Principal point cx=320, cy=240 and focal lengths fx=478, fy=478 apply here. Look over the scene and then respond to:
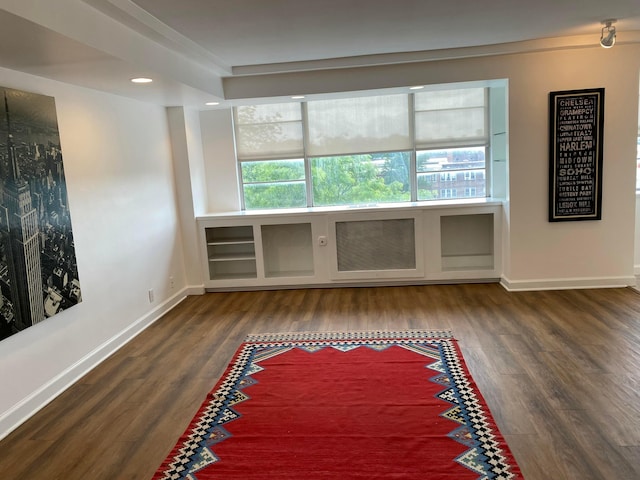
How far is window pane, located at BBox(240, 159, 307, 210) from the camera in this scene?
5918mm

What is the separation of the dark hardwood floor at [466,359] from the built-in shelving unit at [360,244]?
0.83ft

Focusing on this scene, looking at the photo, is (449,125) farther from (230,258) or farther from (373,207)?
(230,258)

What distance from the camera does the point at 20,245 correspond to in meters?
2.91

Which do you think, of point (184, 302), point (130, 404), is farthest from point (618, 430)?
point (184, 302)

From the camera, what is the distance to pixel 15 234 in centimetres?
287

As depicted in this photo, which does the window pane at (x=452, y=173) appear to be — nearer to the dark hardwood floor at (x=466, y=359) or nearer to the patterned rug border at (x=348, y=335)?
the dark hardwood floor at (x=466, y=359)

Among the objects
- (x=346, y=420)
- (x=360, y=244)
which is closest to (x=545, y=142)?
(x=360, y=244)

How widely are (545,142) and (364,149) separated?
1979 mm

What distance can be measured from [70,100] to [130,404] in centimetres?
223

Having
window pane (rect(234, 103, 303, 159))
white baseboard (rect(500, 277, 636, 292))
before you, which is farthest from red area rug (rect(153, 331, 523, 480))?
window pane (rect(234, 103, 303, 159))

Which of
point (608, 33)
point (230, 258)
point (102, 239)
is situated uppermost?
point (608, 33)

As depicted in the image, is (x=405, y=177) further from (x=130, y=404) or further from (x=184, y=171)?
(x=130, y=404)

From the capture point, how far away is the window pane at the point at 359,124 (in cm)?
564

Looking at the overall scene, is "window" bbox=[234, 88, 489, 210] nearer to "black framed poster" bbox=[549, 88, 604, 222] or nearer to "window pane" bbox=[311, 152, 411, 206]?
"window pane" bbox=[311, 152, 411, 206]
